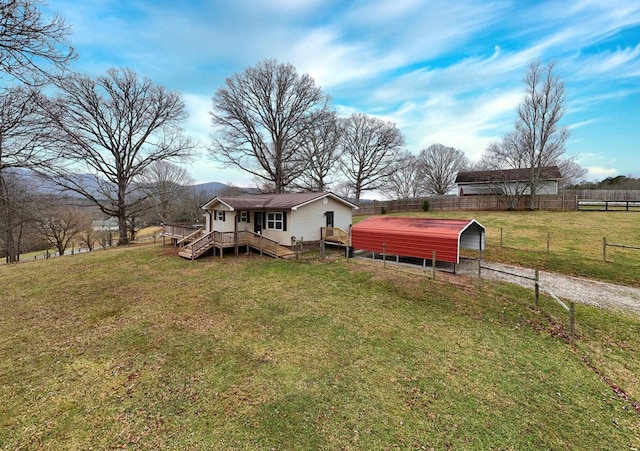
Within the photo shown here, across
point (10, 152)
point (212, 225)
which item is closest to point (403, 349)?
point (10, 152)

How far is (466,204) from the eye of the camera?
33750 millimetres

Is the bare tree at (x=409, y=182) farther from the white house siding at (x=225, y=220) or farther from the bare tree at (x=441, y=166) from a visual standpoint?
the white house siding at (x=225, y=220)

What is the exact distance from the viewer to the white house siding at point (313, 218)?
56.2 ft

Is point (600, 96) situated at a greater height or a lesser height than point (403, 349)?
greater

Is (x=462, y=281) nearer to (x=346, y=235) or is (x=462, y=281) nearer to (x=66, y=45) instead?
(x=346, y=235)

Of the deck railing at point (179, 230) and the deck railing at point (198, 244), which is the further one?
the deck railing at point (179, 230)

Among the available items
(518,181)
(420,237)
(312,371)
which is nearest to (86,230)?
(420,237)

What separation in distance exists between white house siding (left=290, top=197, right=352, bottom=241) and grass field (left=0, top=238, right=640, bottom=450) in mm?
7896

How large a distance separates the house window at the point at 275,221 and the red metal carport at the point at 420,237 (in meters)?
5.00

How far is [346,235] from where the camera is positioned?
705 inches

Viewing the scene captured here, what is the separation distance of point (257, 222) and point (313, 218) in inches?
164

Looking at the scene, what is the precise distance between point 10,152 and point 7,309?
16.1 feet

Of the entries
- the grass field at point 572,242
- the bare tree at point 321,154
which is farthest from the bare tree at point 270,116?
the grass field at point 572,242

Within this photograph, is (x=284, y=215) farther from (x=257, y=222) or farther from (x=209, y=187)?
(x=209, y=187)
